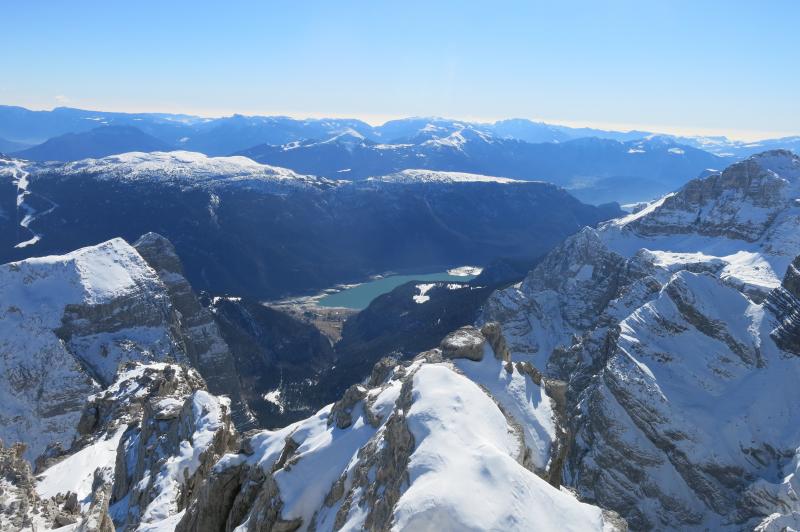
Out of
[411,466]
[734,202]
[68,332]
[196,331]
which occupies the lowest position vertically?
[196,331]

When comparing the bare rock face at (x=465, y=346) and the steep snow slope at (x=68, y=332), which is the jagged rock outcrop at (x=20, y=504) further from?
the steep snow slope at (x=68, y=332)

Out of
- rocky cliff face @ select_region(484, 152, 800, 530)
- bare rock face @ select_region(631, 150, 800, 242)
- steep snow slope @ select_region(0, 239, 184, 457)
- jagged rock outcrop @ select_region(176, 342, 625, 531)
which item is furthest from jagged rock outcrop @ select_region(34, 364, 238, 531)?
bare rock face @ select_region(631, 150, 800, 242)

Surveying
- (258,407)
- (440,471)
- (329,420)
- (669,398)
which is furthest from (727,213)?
(440,471)

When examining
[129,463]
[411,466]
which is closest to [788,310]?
[411,466]

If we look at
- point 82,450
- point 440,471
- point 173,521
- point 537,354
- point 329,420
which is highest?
point 440,471

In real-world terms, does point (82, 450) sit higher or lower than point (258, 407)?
higher

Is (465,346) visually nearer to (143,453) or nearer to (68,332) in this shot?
(143,453)

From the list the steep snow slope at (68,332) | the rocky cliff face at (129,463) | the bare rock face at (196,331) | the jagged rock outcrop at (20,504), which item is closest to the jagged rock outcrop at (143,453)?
the rocky cliff face at (129,463)

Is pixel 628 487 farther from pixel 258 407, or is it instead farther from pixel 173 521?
pixel 258 407
